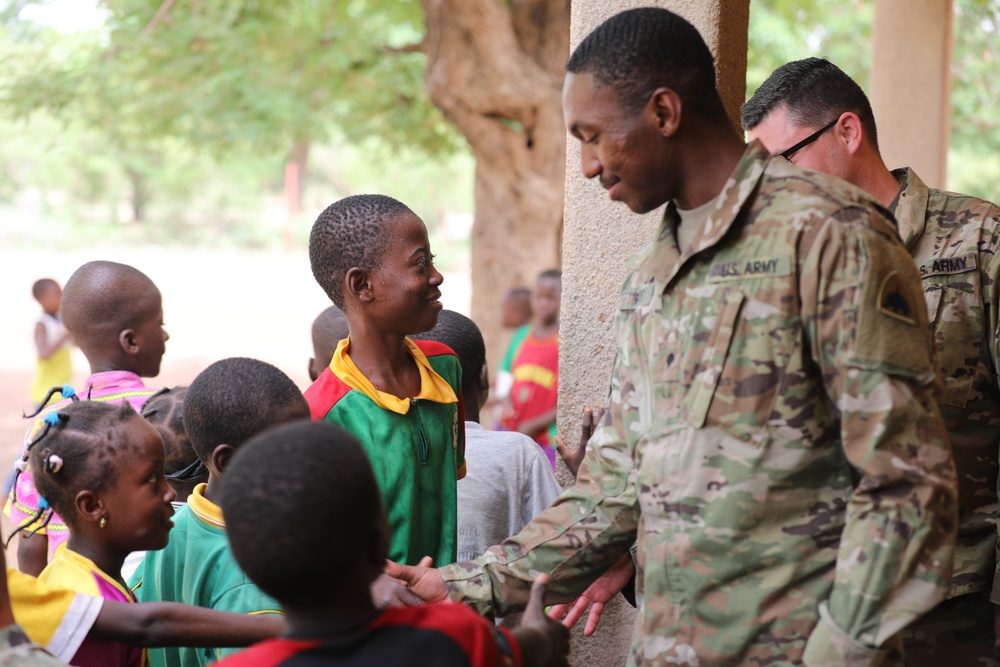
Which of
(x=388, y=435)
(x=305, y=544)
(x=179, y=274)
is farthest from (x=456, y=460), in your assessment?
(x=179, y=274)

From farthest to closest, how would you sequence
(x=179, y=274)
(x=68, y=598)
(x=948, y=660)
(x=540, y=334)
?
1. (x=179, y=274)
2. (x=540, y=334)
3. (x=948, y=660)
4. (x=68, y=598)

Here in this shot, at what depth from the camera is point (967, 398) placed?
281 cm

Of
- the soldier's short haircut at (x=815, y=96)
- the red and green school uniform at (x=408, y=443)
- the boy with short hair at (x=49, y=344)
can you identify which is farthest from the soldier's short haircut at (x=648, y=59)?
the boy with short hair at (x=49, y=344)

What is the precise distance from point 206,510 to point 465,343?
1.31m

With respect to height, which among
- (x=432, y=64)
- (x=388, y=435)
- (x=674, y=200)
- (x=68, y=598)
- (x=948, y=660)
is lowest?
(x=948, y=660)

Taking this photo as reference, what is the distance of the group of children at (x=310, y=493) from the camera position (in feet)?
5.53

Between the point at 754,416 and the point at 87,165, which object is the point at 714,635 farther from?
the point at 87,165

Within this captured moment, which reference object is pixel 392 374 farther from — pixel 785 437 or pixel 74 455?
pixel 785 437

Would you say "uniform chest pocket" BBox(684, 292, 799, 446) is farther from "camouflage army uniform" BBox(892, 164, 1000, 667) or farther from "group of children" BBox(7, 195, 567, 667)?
"camouflage army uniform" BBox(892, 164, 1000, 667)

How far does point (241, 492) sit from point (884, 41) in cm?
657

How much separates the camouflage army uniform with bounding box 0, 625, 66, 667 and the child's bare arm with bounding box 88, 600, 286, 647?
0.25 metres

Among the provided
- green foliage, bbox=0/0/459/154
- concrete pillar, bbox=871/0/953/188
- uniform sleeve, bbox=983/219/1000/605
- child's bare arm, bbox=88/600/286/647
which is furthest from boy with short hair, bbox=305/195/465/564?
green foliage, bbox=0/0/459/154

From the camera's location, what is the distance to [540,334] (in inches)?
274

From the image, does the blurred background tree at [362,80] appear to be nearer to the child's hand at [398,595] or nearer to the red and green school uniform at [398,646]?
the child's hand at [398,595]
